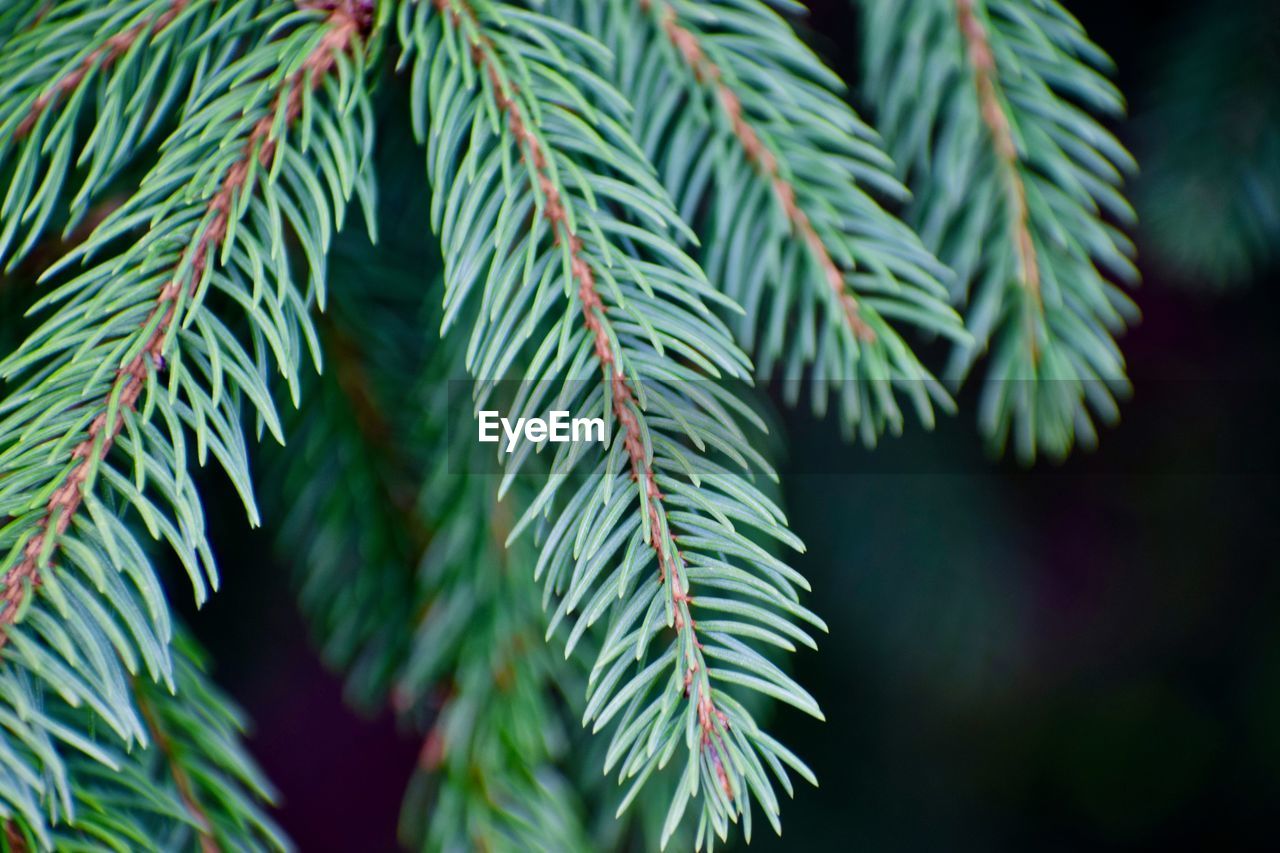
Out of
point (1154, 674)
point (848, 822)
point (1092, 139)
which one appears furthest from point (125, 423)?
point (1154, 674)

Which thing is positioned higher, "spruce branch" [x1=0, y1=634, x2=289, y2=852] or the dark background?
"spruce branch" [x1=0, y1=634, x2=289, y2=852]

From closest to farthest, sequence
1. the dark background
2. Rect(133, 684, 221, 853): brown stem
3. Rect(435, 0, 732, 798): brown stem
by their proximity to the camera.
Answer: Rect(435, 0, 732, 798): brown stem < Rect(133, 684, 221, 853): brown stem < the dark background

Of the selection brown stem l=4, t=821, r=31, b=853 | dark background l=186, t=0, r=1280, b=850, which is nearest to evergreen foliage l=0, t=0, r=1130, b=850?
brown stem l=4, t=821, r=31, b=853

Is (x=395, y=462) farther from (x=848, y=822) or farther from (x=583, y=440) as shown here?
(x=848, y=822)

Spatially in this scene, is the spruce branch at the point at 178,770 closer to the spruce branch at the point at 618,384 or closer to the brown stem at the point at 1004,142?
the spruce branch at the point at 618,384

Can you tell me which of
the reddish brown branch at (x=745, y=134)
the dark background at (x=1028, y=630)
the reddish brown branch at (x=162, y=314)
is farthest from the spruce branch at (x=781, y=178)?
the dark background at (x=1028, y=630)

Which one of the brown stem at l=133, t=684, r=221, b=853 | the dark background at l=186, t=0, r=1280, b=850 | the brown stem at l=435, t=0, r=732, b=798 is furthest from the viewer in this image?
the dark background at l=186, t=0, r=1280, b=850

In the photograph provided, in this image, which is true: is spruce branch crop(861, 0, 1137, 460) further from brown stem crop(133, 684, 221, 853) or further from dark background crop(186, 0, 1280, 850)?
brown stem crop(133, 684, 221, 853)
